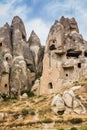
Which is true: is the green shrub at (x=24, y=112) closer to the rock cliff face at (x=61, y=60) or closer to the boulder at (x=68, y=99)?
the boulder at (x=68, y=99)

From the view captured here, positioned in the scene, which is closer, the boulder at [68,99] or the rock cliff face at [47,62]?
the boulder at [68,99]

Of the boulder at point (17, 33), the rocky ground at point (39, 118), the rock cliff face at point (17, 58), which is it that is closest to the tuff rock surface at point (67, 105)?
the rocky ground at point (39, 118)

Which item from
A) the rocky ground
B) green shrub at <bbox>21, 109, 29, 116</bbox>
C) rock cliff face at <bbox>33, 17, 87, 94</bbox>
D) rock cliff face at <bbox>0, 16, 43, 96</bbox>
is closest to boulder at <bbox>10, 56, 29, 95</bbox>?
rock cliff face at <bbox>0, 16, 43, 96</bbox>

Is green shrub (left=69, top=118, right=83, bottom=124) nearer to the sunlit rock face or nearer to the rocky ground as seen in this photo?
the rocky ground

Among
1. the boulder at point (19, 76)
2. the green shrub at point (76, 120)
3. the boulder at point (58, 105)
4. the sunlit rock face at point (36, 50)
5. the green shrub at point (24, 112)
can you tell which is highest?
the sunlit rock face at point (36, 50)

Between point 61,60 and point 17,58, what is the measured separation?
7972 mm

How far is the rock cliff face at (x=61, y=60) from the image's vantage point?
60.4 meters

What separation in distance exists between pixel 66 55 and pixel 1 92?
41.1 ft

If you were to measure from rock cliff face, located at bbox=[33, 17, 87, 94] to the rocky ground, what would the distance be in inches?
666

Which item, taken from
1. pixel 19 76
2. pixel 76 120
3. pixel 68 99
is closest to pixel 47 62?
pixel 19 76

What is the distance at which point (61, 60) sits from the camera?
63.2 metres

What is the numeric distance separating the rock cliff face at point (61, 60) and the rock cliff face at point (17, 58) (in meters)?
3.17

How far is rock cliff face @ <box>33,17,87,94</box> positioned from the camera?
198ft

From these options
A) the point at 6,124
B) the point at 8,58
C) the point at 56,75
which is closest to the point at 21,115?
the point at 6,124
